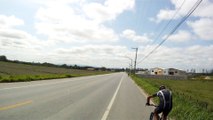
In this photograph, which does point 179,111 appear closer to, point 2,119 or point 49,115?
point 49,115

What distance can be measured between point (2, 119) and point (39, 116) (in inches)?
53.9

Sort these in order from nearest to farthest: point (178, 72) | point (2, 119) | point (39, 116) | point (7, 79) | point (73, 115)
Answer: point (2, 119) → point (39, 116) → point (73, 115) → point (7, 79) → point (178, 72)

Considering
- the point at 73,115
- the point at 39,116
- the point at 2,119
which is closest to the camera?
the point at 2,119

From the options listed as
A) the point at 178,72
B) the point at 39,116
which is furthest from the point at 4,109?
the point at 178,72

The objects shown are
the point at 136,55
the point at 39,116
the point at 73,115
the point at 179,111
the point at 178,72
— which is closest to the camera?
the point at 39,116

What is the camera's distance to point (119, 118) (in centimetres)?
1179

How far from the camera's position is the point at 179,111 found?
46.1 feet

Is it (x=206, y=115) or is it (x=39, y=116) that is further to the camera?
(x=206, y=115)

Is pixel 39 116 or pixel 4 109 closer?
pixel 39 116

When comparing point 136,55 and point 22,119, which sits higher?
point 136,55

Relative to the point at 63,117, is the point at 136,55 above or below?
above

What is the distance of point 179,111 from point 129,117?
9.60ft

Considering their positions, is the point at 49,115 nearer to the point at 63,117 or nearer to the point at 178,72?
the point at 63,117

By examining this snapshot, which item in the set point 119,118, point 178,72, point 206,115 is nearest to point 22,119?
point 119,118
